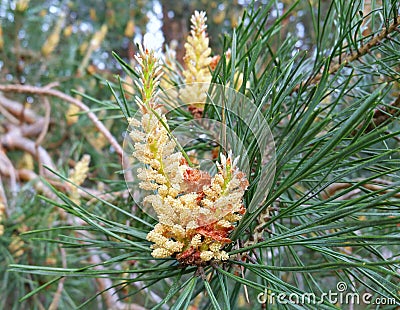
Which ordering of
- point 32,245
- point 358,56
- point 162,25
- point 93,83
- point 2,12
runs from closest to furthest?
point 358,56
point 32,245
point 2,12
point 93,83
point 162,25

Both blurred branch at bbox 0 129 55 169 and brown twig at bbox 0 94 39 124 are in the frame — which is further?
brown twig at bbox 0 94 39 124

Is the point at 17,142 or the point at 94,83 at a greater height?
the point at 94,83

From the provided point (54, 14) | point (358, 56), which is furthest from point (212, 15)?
point (358, 56)

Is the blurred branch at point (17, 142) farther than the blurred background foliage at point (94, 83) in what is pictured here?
Yes

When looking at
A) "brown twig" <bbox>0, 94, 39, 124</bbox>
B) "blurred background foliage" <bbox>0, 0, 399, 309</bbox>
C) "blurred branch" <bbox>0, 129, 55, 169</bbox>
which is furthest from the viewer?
"brown twig" <bbox>0, 94, 39, 124</bbox>

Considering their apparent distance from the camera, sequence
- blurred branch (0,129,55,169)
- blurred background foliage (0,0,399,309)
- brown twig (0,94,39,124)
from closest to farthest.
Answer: blurred background foliage (0,0,399,309)
blurred branch (0,129,55,169)
brown twig (0,94,39,124)

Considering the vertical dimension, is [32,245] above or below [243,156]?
below

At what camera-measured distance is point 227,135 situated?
1.03 feet

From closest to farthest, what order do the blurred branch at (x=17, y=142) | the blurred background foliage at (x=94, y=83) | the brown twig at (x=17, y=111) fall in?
the blurred background foliage at (x=94, y=83)
the blurred branch at (x=17, y=142)
the brown twig at (x=17, y=111)

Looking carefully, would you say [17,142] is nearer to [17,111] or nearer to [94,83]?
[17,111]

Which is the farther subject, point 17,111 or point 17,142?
point 17,111

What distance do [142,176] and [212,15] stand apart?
145 cm

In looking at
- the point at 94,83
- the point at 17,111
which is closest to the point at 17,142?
the point at 17,111

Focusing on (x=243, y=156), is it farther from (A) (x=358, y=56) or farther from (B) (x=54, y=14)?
(B) (x=54, y=14)
